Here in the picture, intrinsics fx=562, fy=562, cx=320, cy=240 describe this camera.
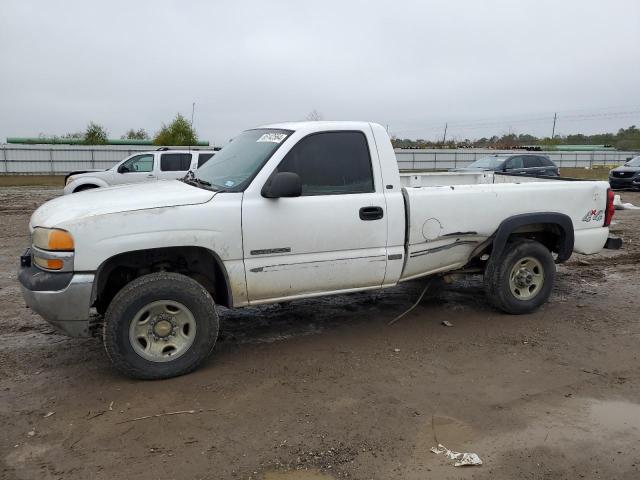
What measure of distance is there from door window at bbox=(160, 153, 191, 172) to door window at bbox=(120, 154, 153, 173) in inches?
14.9

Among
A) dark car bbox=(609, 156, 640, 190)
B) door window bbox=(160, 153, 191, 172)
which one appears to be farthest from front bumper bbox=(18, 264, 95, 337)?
dark car bbox=(609, 156, 640, 190)

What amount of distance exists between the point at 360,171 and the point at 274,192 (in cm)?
92

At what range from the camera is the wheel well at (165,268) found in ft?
14.1

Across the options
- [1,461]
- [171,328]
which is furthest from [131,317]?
[1,461]

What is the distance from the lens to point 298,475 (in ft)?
10.1

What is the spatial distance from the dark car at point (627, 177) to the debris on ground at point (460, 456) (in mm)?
21404

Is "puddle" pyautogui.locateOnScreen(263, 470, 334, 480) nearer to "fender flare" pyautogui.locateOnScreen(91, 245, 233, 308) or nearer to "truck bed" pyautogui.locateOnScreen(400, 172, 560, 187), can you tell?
"fender flare" pyautogui.locateOnScreen(91, 245, 233, 308)

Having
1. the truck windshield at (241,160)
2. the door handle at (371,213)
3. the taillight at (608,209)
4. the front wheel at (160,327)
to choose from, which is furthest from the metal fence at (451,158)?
the front wheel at (160,327)

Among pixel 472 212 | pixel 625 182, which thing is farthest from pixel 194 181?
pixel 625 182

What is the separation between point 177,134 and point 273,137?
48316mm

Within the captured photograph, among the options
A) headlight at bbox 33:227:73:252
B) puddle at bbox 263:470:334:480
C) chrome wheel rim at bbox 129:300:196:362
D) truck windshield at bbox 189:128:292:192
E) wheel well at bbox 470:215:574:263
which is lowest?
puddle at bbox 263:470:334:480

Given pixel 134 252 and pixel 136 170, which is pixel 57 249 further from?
pixel 136 170

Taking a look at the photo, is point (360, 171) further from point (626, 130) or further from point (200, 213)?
point (626, 130)

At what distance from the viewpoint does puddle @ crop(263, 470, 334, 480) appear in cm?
306
